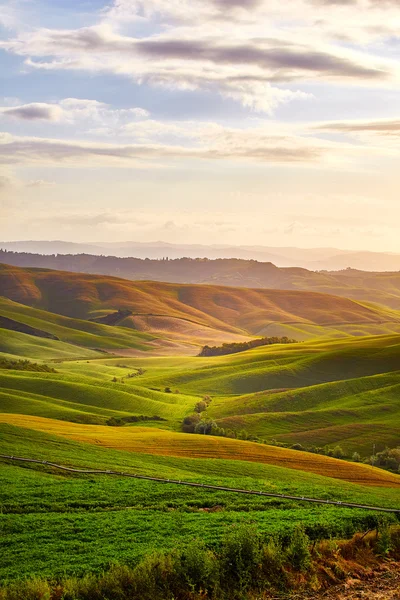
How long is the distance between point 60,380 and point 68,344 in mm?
78971

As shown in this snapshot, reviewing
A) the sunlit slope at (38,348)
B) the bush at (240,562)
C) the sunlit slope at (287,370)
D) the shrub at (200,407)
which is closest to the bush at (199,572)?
the bush at (240,562)

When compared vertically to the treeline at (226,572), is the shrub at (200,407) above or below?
below

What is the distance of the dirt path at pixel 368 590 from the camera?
67.4 ft

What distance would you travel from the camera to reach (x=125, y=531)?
24.5m

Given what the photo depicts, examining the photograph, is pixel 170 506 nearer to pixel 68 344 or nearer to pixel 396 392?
pixel 396 392

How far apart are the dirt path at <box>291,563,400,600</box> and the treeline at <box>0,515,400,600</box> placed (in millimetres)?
424

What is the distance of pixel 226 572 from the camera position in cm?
2069

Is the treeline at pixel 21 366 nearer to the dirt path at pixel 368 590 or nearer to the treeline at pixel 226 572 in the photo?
the treeline at pixel 226 572

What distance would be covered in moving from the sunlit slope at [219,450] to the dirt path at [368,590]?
75.7ft

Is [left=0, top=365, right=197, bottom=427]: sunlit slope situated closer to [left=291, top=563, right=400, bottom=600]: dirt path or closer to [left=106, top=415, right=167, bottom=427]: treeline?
[left=106, top=415, right=167, bottom=427]: treeline

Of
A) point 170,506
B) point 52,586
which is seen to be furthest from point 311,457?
point 52,586

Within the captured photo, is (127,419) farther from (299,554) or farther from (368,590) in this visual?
(368,590)

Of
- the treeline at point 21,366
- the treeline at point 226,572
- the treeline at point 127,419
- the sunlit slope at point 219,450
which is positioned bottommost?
the treeline at point 127,419

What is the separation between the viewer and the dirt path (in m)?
20.5
